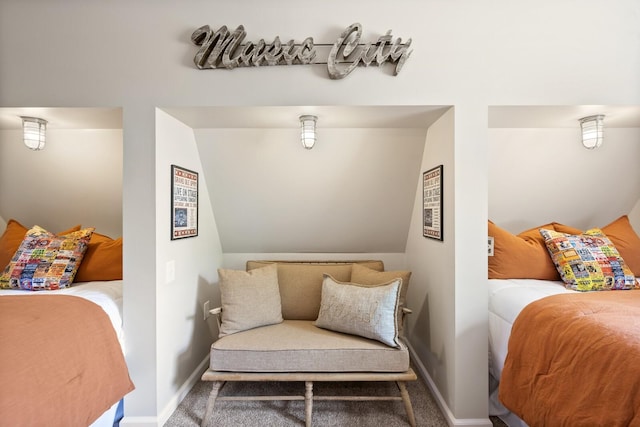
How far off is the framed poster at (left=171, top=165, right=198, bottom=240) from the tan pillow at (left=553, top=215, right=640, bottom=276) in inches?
115

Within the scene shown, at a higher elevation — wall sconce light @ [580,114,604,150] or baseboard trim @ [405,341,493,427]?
wall sconce light @ [580,114,604,150]

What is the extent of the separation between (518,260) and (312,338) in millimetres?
1576

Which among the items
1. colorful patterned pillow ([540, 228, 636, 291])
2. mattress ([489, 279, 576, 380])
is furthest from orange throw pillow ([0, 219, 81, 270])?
colorful patterned pillow ([540, 228, 636, 291])

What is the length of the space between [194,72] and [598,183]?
323 cm

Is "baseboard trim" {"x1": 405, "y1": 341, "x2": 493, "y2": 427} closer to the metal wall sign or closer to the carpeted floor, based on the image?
the carpeted floor

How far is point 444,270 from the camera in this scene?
2.01m

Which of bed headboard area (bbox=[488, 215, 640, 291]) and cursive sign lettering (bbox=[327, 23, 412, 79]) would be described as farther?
bed headboard area (bbox=[488, 215, 640, 291])

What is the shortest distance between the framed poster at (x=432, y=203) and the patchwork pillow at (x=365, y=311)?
→ 461mm

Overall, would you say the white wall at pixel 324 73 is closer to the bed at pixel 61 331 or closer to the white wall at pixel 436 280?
the white wall at pixel 436 280

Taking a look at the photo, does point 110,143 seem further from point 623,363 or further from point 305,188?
point 623,363

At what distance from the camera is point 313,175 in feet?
8.40

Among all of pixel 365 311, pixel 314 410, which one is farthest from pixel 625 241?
pixel 314 410

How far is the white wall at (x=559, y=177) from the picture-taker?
2354mm

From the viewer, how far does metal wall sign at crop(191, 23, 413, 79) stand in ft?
5.85
